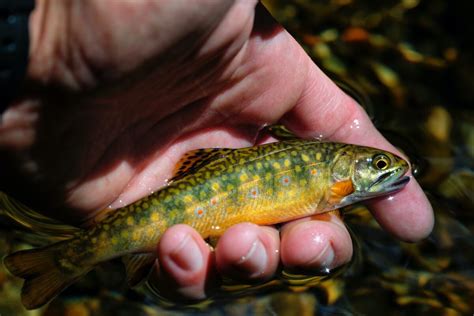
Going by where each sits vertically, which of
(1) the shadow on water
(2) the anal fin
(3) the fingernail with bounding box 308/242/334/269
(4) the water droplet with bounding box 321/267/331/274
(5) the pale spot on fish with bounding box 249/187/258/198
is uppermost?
(2) the anal fin

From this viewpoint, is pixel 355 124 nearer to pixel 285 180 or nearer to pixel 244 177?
pixel 285 180

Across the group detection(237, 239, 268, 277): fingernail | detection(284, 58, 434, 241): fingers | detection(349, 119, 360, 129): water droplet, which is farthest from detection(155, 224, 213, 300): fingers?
detection(349, 119, 360, 129): water droplet

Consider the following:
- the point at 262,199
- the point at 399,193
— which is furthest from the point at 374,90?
the point at 262,199

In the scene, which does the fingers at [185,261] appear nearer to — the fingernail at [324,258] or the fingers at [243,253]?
the fingers at [243,253]

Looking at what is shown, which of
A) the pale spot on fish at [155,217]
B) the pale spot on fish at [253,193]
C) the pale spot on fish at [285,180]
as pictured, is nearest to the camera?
the pale spot on fish at [155,217]

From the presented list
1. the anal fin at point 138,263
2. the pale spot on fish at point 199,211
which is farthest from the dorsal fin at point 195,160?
the anal fin at point 138,263

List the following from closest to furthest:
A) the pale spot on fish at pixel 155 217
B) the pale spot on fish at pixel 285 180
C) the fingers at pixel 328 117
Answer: the pale spot on fish at pixel 155 217
the pale spot on fish at pixel 285 180
the fingers at pixel 328 117

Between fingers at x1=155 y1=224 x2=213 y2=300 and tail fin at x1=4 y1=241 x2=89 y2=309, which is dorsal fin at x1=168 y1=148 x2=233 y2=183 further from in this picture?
tail fin at x1=4 y1=241 x2=89 y2=309
